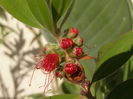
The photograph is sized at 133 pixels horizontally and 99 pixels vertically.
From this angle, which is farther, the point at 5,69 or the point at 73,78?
the point at 5,69

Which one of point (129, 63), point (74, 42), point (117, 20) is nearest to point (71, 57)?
point (74, 42)

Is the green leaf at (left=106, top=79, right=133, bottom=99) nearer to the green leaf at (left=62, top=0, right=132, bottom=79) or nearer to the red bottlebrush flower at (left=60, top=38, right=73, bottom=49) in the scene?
the red bottlebrush flower at (left=60, top=38, right=73, bottom=49)

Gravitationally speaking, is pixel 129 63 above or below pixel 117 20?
below

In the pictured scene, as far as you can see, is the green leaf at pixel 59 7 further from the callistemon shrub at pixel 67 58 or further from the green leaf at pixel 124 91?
the green leaf at pixel 124 91

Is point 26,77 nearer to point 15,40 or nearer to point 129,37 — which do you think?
point 15,40

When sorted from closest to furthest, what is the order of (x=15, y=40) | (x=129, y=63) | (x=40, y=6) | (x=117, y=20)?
(x=40, y=6), (x=129, y=63), (x=117, y=20), (x=15, y=40)

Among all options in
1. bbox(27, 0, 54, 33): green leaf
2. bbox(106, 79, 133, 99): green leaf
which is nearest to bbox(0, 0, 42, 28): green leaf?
bbox(27, 0, 54, 33): green leaf

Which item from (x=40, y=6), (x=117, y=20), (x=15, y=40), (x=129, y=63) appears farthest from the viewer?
(x=15, y=40)

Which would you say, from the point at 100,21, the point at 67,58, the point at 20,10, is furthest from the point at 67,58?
the point at 100,21
